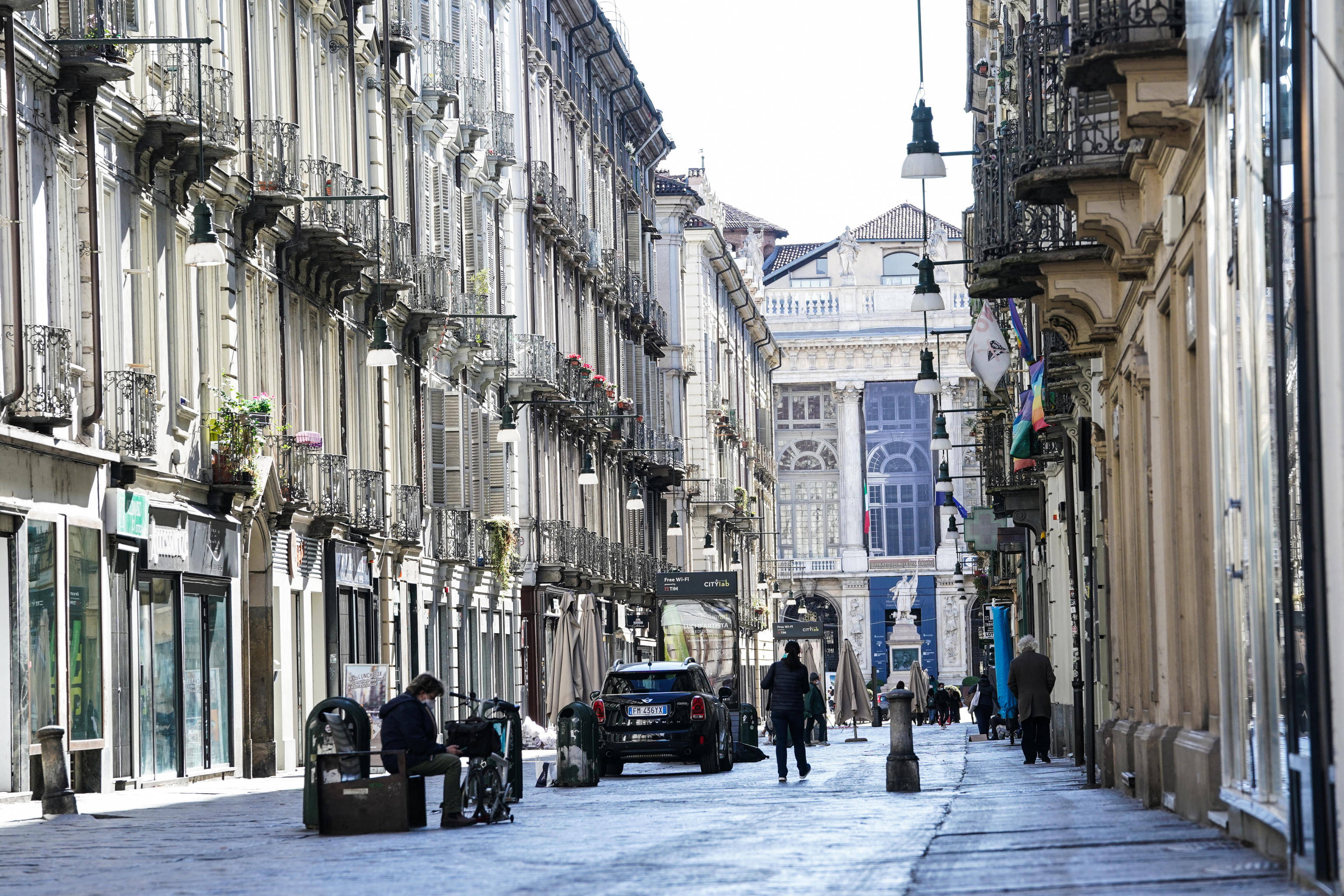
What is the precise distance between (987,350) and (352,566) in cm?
1042

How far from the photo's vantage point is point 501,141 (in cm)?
4712

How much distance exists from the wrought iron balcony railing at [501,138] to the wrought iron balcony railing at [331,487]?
45.5 feet

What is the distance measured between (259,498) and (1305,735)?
2160 cm

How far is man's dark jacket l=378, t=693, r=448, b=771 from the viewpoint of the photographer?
60.5 ft

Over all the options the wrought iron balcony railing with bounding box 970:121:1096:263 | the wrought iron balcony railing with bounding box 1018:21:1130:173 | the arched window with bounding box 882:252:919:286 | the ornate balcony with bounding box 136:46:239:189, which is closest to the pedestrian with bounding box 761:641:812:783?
the wrought iron balcony railing with bounding box 970:121:1096:263

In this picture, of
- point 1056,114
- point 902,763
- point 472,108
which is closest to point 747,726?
point 472,108

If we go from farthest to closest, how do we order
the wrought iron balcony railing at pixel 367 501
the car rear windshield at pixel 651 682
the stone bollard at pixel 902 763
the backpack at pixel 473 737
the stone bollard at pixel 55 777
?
the wrought iron balcony railing at pixel 367 501 < the car rear windshield at pixel 651 682 < the stone bollard at pixel 902 763 < the stone bollard at pixel 55 777 < the backpack at pixel 473 737

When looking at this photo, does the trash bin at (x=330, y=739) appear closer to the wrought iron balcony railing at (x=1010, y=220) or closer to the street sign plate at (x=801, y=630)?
the wrought iron balcony railing at (x=1010, y=220)

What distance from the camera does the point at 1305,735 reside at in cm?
1022

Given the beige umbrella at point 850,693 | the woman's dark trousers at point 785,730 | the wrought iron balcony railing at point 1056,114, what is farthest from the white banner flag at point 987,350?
the beige umbrella at point 850,693

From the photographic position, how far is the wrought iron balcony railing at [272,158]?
3016 centimetres

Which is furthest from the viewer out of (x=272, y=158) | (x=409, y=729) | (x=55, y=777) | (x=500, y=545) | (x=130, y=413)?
(x=500, y=545)

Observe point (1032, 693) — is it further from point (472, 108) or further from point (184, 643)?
point (472, 108)

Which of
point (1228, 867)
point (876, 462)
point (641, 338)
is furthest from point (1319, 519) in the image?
point (876, 462)
